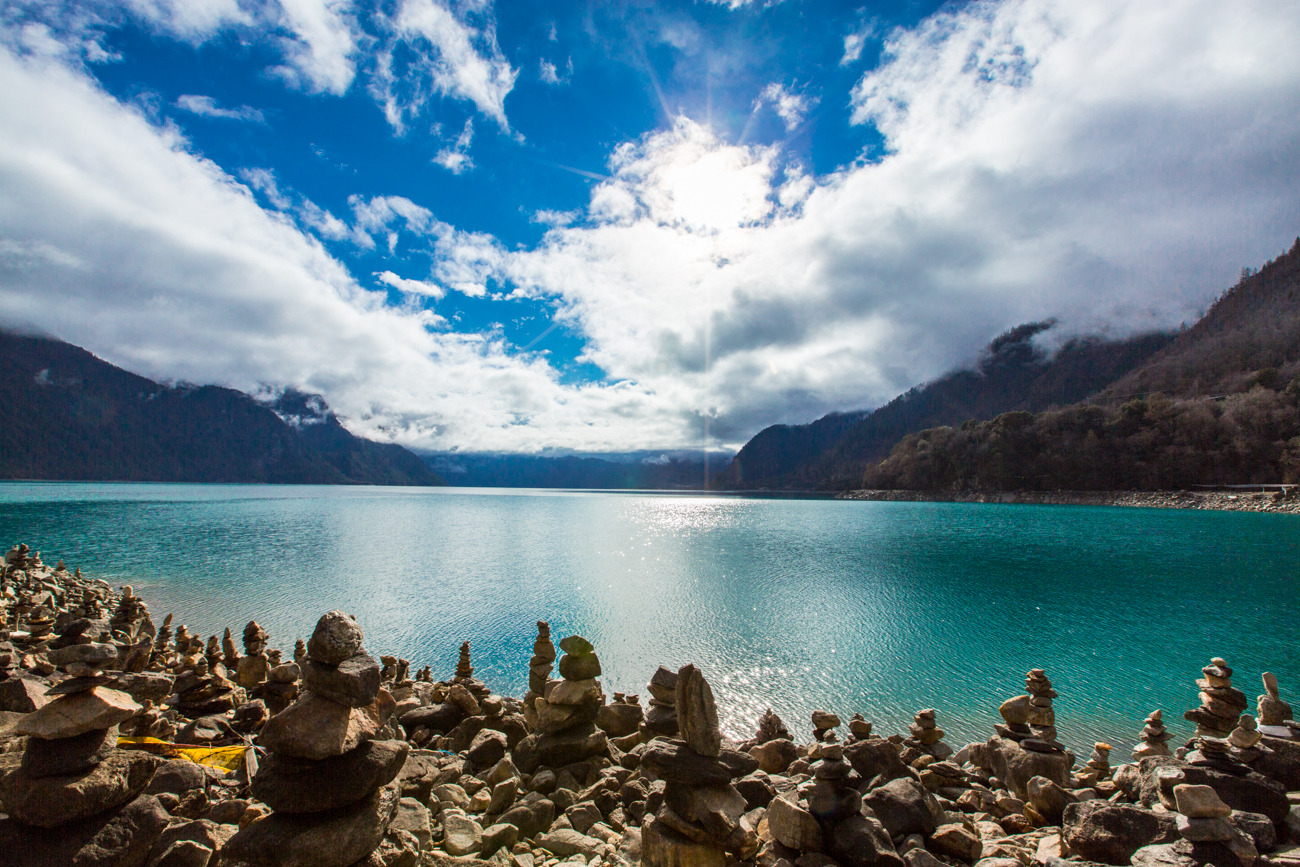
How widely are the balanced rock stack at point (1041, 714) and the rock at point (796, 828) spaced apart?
Result: 732 cm

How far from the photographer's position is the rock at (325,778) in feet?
16.4

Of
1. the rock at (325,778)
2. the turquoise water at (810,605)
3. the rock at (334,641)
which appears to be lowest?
the turquoise water at (810,605)

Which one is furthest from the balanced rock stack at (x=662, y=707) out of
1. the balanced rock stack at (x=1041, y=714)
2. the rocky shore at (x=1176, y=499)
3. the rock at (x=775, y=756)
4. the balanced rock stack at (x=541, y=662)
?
the rocky shore at (x=1176, y=499)

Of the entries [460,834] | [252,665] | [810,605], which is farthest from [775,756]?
[810,605]

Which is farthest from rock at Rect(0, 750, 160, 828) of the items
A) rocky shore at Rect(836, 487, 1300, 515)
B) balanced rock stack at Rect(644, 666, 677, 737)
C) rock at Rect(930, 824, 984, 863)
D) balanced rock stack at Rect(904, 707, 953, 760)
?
rocky shore at Rect(836, 487, 1300, 515)

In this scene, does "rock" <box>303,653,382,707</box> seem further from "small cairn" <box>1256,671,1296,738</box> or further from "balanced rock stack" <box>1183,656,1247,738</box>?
"small cairn" <box>1256,671,1296,738</box>

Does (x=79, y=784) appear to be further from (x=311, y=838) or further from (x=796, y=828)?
(x=796, y=828)

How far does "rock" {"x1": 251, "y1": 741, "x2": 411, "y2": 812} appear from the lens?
4.99m

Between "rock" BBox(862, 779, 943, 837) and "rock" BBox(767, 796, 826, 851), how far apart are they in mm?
2218

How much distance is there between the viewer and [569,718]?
1219 cm

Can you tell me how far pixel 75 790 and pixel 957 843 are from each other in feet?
34.0

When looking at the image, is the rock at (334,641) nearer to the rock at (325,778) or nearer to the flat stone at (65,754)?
the rock at (325,778)

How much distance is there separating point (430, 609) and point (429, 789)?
1281 inches

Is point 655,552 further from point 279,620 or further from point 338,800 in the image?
point 338,800
